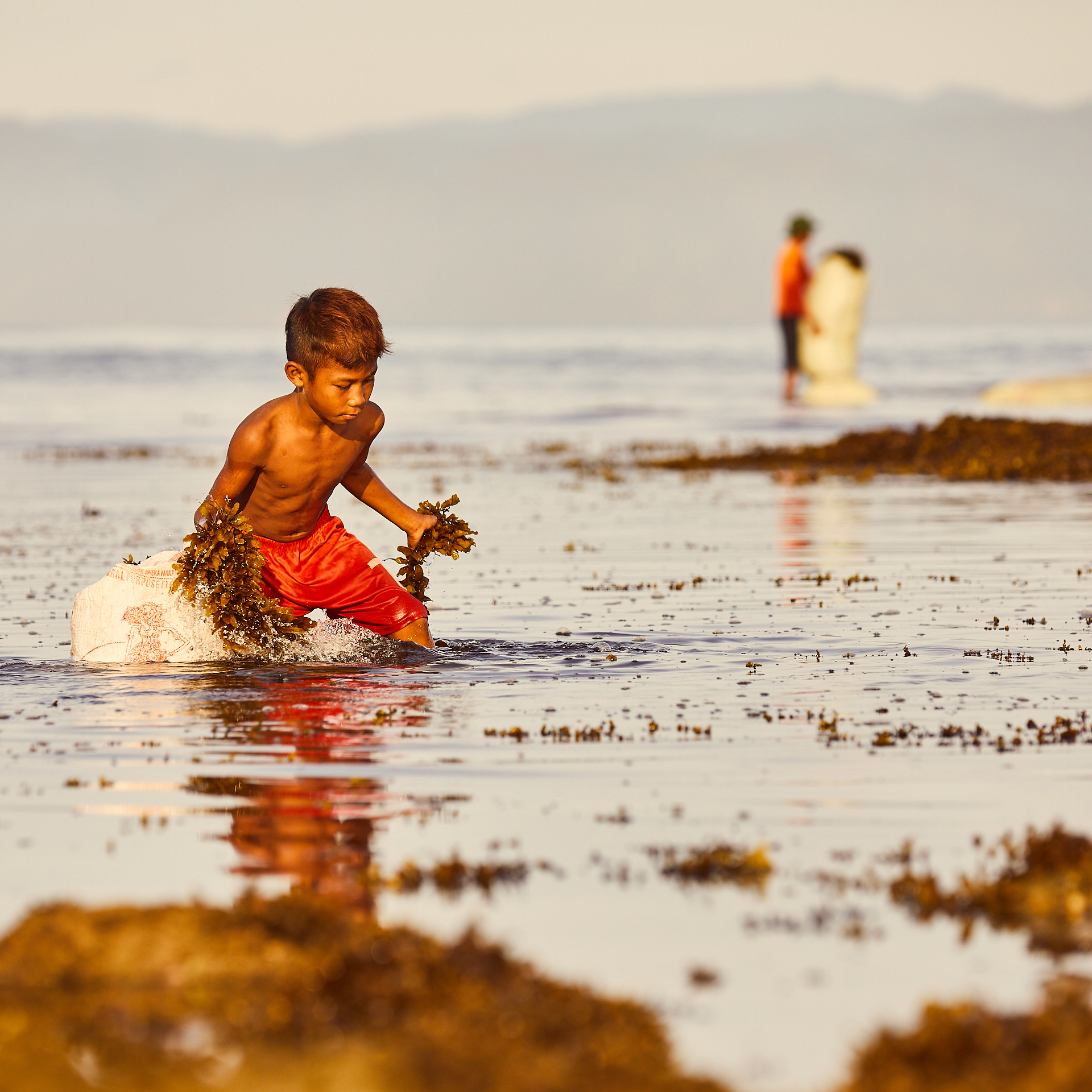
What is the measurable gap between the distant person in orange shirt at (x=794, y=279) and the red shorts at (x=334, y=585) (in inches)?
1120

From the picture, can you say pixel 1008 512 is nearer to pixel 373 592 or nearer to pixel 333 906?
pixel 373 592

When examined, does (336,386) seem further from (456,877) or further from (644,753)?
(456,877)

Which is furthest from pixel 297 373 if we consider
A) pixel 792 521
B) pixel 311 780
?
pixel 792 521

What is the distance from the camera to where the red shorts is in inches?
368

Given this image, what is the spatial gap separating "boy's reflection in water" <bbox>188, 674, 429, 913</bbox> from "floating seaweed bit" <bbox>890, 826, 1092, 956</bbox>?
151 centimetres

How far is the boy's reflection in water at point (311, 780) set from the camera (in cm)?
524

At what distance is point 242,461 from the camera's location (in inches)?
356

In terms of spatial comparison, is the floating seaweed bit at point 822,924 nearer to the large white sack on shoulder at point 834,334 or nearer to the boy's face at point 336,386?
the boy's face at point 336,386

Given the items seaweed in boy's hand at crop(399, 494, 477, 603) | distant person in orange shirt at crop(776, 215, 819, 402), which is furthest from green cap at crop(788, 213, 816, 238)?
seaweed in boy's hand at crop(399, 494, 477, 603)

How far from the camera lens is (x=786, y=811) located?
5.86 meters

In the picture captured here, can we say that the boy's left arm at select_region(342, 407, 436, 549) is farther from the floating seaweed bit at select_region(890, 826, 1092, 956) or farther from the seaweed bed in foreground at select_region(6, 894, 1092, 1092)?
the seaweed bed in foreground at select_region(6, 894, 1092, 1092)

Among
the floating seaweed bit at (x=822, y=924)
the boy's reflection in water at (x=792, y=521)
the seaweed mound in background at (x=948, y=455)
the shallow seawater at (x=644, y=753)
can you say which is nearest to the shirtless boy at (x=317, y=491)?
the shallow seawater at (x=644, y=753)

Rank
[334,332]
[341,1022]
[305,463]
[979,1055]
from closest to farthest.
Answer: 1. [979,1055]
2. [341,1022]
3. [334,332]
4. [305,463]

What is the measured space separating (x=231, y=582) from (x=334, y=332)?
53.7 inches
